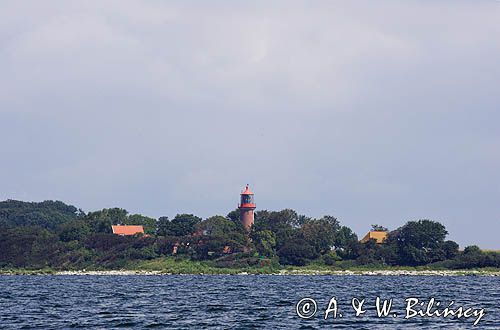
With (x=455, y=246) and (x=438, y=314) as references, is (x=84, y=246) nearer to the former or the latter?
(x=455, y=246)

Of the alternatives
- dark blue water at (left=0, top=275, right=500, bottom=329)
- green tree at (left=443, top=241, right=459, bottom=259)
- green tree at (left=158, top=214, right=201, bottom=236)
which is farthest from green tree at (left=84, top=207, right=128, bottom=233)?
dark blue water at (left=0, top=275, right=500, bottom=329)

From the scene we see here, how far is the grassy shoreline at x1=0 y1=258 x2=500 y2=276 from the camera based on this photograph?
476ft

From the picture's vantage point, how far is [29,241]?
162m

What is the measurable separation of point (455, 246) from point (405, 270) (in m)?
11.4

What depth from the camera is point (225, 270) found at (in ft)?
481

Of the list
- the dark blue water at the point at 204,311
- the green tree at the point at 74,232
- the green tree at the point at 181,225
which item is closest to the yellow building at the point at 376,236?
the green tree at the point at 181,225

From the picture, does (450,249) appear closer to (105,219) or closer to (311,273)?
(311,273)

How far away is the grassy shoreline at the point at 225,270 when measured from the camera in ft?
476

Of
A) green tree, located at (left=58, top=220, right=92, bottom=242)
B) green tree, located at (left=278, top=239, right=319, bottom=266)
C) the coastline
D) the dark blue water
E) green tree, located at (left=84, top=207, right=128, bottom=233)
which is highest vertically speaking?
green tree, located at (left=84, top=207, right=128, bottom=233)

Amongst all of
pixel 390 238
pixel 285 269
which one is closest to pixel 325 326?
pixel 285 269

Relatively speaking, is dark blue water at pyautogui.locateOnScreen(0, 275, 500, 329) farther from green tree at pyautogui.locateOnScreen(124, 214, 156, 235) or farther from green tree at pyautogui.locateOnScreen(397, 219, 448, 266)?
green tree at pyautogui.locateOnScreen(124, 214, 156, 235)

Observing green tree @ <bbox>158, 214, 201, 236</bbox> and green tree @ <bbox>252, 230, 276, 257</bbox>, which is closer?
green tree @ <bbox>252, 230, 276, 257</bbox>

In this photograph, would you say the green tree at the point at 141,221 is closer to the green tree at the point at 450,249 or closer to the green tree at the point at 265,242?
the green tree at the point at 265,242

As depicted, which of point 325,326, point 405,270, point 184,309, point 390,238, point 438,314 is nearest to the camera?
point 325,326
